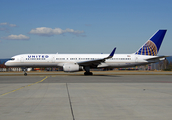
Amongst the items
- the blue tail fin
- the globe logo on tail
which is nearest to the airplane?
the blue tail fin

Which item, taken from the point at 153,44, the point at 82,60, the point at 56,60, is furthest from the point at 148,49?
the point at 56,60

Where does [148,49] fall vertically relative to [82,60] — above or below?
above

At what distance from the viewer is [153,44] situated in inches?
1558

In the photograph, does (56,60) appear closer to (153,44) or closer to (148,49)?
(148,49)

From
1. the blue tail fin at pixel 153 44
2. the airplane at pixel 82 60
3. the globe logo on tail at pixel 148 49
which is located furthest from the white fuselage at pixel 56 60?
the blue tail fin at pixel 153 44

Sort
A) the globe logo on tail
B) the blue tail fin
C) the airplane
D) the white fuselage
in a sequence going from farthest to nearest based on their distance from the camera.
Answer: the globe logo on tail
the blue tail fin
the white fuselage
the airplane

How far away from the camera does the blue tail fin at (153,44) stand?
3934cm

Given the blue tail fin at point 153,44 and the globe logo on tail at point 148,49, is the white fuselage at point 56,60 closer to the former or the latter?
the globe logo on tail at point 148,49

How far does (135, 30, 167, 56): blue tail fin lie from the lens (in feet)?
129

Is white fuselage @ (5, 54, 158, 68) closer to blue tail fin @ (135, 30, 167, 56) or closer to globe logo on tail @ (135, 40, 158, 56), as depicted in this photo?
globe logo on tail @ (135, 40, 158, 56)

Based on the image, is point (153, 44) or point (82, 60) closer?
point (82, 60)
